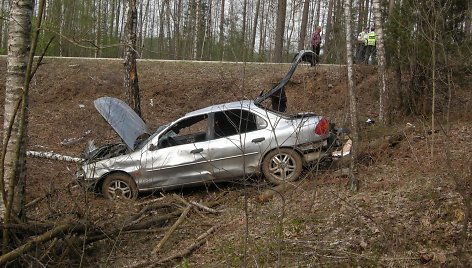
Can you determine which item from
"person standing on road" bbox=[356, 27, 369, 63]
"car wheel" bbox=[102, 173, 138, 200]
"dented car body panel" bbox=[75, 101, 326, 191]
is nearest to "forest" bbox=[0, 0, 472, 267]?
"car wheel" bbox=[102, 173, 138, 200]

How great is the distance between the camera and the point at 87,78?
58.4ft

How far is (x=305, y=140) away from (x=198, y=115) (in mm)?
1892

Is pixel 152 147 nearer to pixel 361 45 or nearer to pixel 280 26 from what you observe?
pixel 361 45

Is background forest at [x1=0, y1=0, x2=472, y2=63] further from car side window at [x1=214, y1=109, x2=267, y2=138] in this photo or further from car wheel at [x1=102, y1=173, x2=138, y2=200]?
car wheel at [x1=102, y1=173, x2=138, y2=200]

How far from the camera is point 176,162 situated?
8.30m

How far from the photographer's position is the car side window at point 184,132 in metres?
8.44

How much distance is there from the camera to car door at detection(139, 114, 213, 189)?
8.27 meters

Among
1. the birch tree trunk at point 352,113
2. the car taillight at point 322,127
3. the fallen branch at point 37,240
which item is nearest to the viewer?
the fallen branch at point 37,240

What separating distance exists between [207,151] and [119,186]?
5.57 feet

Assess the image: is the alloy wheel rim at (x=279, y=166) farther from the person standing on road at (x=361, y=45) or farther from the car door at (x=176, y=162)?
the person standing on road at (x=361, y=45)

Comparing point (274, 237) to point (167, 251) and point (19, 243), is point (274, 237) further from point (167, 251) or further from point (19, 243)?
point (19, 243)

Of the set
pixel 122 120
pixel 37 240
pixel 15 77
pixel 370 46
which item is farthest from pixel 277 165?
pixel 370 46

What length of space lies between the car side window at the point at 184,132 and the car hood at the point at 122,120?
54 cm

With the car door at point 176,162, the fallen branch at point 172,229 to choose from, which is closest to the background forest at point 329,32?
the car door at point 176,162
